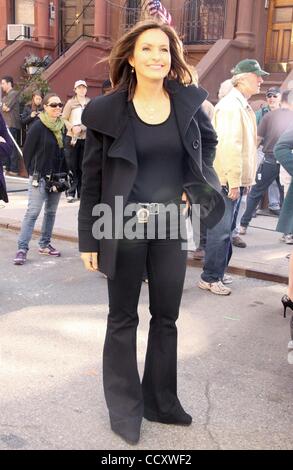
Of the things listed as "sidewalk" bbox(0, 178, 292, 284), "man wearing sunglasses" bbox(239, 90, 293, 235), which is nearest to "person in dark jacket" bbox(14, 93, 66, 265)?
"sidewalk" bbox(0, 178, 292, 284)

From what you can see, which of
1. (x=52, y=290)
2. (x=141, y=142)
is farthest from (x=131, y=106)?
(x=52, y=290)

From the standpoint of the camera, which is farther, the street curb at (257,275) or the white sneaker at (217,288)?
the street curb at (257,275)

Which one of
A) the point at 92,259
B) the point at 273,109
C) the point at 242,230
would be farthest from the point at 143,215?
the point at 273,109

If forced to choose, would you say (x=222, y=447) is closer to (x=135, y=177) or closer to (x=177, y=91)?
Result: (x=135, y=177)

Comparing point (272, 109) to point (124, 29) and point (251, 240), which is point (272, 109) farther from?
point (124, 29)

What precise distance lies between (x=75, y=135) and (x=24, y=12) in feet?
36.7

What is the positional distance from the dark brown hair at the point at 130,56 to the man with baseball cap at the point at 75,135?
6.34 meters

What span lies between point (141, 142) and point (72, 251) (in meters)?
4.49

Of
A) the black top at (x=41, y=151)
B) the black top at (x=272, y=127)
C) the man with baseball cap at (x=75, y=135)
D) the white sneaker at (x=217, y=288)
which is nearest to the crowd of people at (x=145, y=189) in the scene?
the white sneaker at (x=217, y=288)

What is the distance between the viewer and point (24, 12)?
18.4m

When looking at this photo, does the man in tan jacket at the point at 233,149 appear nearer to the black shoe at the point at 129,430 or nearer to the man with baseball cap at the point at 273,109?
the black shoe at the point at 129,430

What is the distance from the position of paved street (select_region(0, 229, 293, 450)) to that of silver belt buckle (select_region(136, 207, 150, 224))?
3.79 feet

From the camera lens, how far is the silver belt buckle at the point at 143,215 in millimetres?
2811

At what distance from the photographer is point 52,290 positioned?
217 inches
